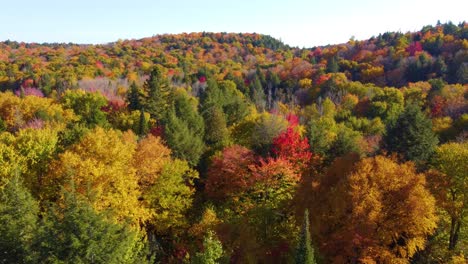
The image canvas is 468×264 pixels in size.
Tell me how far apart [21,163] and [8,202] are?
11.3 m

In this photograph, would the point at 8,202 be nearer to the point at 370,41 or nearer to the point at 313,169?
the point at 313,169

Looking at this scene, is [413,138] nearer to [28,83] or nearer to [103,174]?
[103,174]

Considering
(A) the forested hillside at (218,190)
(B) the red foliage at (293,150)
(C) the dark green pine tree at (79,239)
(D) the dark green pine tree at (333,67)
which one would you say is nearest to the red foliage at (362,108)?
(A) the forested hillside at (218,190)

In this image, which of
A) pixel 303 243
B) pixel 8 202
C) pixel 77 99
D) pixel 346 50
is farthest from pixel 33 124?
pixel 346 50

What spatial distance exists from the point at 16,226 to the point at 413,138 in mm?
36165

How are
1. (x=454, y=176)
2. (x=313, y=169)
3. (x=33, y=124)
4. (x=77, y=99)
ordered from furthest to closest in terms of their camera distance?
1. (x=77, y=99)
2. (x=33, y=124)
3. (x=313, y=169)
4. (x=454, y=176)

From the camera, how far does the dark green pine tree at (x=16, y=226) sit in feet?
64.6

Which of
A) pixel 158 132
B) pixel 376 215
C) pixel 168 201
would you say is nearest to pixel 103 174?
pixel 168 201

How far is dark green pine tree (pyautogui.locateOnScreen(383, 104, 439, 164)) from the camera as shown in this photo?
40312mm

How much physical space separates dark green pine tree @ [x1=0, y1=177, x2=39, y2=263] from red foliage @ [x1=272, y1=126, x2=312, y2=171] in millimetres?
24162

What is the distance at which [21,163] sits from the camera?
33125 mm

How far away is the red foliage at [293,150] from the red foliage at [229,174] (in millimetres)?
3616

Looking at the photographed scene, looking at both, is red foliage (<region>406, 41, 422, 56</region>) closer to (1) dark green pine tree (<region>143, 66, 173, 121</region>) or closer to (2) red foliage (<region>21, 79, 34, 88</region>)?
(1) dark green pine tree (<region>143, 66, 173, 121</region>)

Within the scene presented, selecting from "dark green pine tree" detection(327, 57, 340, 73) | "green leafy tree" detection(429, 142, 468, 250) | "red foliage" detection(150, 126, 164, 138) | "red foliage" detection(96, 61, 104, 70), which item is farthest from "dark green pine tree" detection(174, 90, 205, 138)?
"red foliage" detection(96, 61, 104, 70)
